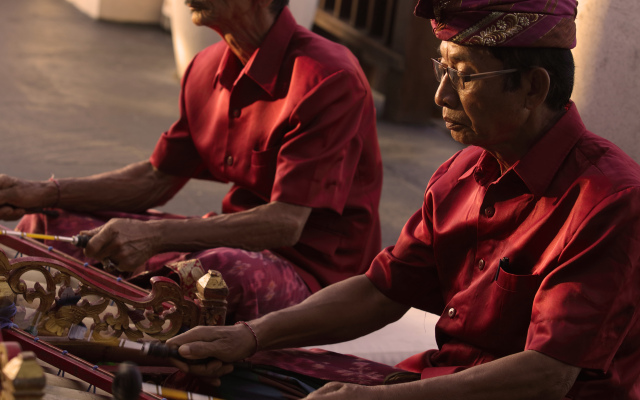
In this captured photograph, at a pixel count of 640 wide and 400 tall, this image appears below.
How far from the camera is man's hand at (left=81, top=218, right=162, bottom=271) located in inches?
91.2

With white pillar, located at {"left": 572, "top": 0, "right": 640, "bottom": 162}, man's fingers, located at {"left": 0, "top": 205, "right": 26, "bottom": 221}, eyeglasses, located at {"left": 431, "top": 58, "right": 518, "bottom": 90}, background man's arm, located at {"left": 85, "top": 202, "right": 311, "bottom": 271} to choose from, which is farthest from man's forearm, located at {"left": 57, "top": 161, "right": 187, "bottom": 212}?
eyeglasses, located at {"left": 431, "top": 58, "right": 518, "bottom": 90}

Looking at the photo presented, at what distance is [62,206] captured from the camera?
2693mm

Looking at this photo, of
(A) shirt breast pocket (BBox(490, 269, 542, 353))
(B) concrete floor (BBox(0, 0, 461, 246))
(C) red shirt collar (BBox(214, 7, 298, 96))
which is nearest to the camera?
(A) shirt breast pocket (BBox(490, 269, 542, 353))

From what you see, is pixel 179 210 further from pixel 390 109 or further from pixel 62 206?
pixel 390 109

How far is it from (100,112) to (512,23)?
466 cm

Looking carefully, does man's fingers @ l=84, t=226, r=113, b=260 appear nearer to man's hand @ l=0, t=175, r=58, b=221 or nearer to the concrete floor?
man's hand @ l=0, t=175, r=58, b=221

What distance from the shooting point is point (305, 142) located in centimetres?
241

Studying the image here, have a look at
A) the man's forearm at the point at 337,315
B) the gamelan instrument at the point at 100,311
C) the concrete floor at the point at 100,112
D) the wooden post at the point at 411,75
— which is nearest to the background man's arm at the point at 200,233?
the gamelan instrument at the point at 100,311

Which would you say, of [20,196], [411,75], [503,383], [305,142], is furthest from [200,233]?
[411,75]

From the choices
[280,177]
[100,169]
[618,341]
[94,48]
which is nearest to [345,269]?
[280,177]

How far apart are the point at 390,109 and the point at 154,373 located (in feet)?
15.6

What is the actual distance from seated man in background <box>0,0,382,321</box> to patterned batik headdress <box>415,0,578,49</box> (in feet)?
2.72

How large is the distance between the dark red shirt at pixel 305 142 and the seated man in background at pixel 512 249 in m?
0.59

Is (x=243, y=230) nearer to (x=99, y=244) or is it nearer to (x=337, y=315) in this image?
(x=99, y=244)
